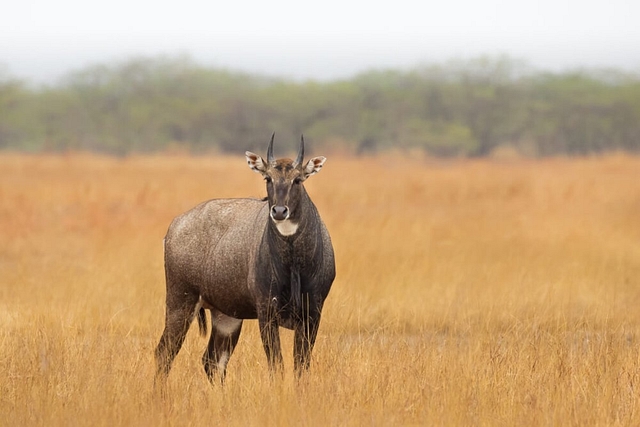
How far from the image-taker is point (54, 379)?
6973mm

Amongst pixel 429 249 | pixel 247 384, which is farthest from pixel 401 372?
pixel 429 249

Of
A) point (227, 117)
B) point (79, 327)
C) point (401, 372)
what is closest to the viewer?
point (401, 372)

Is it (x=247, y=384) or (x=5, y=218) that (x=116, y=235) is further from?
(x=247, y=384)

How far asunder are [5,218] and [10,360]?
11678 millimetres

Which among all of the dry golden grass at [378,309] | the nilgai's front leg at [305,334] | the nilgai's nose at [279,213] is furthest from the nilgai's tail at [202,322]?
the nilgai's nose at [279,213]

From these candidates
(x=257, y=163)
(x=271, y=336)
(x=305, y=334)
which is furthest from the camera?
(x=257, y=163)

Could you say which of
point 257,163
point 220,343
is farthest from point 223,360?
point 257,163

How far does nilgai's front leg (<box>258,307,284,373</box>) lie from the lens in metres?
7.03

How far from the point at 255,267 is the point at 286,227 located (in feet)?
1.54

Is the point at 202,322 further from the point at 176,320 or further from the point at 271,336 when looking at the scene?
the point at 271,336

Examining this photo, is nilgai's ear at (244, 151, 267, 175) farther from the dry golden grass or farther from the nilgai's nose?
the dry golden grass

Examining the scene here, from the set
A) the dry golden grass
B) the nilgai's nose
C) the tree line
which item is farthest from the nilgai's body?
the tree line

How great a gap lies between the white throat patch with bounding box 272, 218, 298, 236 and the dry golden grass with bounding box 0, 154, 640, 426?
0.94 metres

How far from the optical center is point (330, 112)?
4788 centimetres
